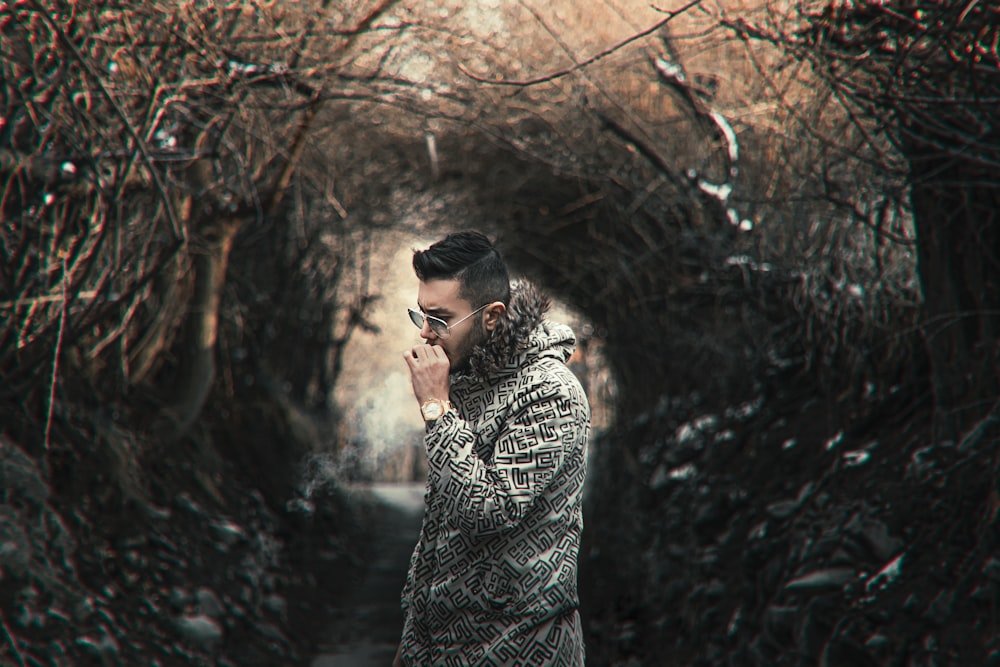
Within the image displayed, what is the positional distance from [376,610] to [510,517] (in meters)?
5.91

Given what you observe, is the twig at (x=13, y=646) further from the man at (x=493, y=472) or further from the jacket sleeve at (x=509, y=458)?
the jacket sleeve at (x=509, y=458)

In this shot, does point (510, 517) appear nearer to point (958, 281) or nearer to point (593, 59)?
point (593, 59)

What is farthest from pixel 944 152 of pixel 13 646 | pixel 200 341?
pixel 200 341

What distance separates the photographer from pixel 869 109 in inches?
195

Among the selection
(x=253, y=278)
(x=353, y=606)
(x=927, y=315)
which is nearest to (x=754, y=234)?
(x=927, y=315)

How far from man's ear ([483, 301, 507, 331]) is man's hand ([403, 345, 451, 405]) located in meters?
0.15

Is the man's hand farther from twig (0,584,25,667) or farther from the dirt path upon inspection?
the dirt path

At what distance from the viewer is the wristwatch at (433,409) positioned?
8.39ft

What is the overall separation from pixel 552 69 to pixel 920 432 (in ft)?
16.0

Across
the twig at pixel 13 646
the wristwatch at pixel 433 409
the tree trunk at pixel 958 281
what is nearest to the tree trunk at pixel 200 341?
the twig at pixel 13 646

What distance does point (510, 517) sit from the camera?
247 centimetres

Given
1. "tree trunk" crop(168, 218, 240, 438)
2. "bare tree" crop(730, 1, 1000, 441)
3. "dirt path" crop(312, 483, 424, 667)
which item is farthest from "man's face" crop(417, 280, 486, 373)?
"tree trunk" crop(168, 218, 240, 438)

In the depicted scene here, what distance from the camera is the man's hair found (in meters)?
2.64

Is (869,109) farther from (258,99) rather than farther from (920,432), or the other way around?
(258,99)
